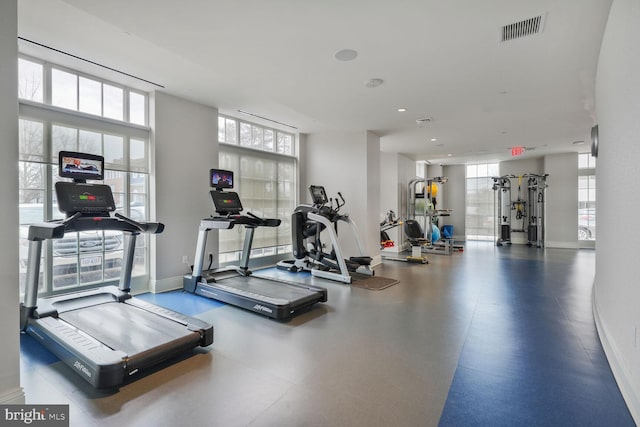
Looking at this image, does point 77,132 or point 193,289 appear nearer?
point 77,132

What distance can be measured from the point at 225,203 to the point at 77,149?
6.54 ft

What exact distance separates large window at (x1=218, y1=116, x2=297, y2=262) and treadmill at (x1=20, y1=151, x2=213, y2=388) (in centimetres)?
252

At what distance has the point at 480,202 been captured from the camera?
39.9 feet

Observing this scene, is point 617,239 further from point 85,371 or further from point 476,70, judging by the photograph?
point 85,371

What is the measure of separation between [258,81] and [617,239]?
4162 millimetres

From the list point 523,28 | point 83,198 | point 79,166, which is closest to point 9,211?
point 83,198

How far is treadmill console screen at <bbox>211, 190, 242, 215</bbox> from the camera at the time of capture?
4.75 m

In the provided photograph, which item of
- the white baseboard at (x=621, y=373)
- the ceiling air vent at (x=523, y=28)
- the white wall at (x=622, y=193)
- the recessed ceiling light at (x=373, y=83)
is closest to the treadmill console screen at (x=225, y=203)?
the recessed ceiling light at (x=373, y=83)

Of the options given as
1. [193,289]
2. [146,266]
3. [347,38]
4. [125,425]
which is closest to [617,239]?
[347,38]

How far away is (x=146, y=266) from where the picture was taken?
4.91 m

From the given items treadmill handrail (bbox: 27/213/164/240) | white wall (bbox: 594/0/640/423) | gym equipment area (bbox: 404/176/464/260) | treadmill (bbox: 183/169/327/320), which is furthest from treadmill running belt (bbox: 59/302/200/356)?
gym equipment area (bbox: 404/176/464/260)

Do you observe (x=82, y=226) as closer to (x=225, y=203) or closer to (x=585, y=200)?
(x=225, y=203)

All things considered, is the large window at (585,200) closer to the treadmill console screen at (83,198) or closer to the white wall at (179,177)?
the white wall at (179,177)

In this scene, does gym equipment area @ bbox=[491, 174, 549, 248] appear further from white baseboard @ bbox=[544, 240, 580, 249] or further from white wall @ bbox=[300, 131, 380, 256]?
white wall @ bbox=[300, 131, 380, 256]
